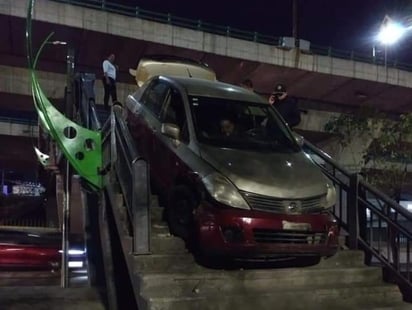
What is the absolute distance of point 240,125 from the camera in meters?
6.59

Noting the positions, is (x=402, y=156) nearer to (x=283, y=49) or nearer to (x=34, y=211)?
(x=283, y=49)

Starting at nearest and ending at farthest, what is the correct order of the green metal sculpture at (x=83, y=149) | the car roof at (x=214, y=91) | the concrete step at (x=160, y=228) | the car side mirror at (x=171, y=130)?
the car side mirror at (x=171, y=130) → the concrete step at (x=160, y=228) → the car roof at (x=214, y=91) → the green metal sculpture at (x=83, y=149)

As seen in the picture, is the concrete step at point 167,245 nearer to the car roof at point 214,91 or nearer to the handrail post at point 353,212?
the car roof at point 214,91

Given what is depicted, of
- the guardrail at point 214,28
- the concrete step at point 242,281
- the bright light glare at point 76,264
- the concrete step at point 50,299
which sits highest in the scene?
the guardrail at point 214,28

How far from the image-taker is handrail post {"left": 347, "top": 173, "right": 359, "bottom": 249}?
683cm

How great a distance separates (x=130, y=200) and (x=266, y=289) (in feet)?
5.82

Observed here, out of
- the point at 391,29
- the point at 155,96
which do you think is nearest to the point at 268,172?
the point at 155,96

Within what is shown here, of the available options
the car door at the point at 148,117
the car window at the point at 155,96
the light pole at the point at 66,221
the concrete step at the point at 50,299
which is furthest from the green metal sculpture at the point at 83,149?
the concrete step at the point at 50,299

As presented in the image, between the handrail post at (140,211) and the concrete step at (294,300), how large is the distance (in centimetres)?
76

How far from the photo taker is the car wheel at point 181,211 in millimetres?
5691

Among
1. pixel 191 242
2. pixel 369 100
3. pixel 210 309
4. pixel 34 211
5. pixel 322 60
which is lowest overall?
pixel 34 211

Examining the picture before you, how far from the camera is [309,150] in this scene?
827cm

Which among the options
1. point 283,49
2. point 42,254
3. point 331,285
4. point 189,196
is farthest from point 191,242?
point 283,49

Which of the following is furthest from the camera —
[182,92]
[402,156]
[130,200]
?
[402,156]
